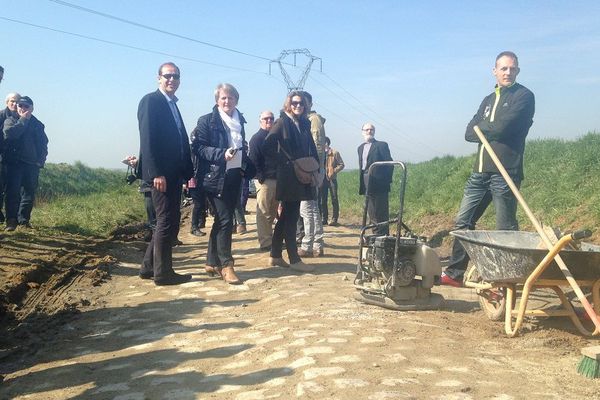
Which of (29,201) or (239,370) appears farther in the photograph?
(29,201)

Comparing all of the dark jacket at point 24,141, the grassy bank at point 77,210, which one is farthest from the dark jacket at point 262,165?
the dark jacket at point 24,141

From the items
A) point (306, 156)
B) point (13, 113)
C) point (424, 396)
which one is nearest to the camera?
point (424, 396)

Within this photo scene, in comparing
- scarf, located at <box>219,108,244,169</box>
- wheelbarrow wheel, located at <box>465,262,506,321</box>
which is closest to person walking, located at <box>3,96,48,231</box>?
scarf, located at <box>219,108,244,169</box>

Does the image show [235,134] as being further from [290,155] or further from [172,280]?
[172,280]

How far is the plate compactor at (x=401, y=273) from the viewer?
5.62m

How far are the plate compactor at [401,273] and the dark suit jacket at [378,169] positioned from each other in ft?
12.8

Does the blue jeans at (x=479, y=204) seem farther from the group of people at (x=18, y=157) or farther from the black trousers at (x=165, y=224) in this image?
the group of people at (x=18, y=157)

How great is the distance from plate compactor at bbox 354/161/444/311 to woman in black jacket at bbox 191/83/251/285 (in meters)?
1.85

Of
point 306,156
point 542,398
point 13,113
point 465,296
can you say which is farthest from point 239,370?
point 13,113

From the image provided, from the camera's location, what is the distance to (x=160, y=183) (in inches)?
254

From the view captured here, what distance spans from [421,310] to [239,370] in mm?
2210

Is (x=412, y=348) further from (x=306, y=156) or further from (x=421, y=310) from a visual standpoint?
(x=306, y=156)

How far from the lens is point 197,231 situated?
1184 cm

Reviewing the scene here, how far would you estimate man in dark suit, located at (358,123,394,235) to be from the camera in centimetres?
1015
